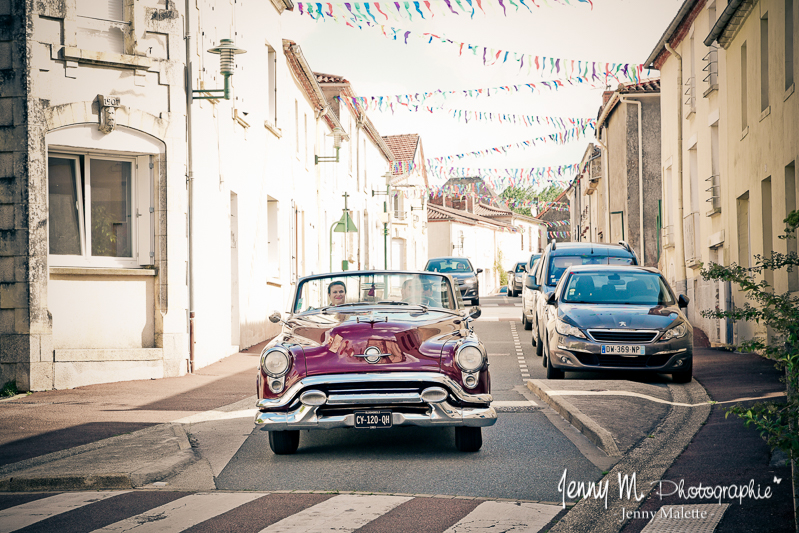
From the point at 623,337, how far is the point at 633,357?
0.29 m

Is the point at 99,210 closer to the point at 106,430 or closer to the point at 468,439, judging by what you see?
the point at 106,430

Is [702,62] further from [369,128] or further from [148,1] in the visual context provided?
[369,128]

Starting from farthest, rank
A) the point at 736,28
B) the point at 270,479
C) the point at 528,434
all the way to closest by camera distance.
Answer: the point at 736,28
the point at 528,434
the point at 270,479

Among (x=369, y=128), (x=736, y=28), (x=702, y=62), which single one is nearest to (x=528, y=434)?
(x=736, y=28)

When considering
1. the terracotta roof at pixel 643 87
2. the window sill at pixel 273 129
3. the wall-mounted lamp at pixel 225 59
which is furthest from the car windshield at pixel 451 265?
the wall-mounted lamp at pixel 225 59

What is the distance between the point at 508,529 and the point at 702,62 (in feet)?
59.0

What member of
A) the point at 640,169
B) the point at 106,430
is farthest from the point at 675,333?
the point at 640,169

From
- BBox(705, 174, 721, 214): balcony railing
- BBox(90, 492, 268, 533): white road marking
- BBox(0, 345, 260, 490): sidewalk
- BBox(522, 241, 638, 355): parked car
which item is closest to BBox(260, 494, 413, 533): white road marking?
BBox(90, 492, 268, 533): white road marking

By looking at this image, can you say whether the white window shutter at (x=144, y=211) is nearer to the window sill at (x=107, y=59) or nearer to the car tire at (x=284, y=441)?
the window sill at (x=107, y=59)

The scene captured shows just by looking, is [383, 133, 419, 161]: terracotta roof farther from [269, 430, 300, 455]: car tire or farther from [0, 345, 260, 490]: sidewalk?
[269, 430, 300, 455]: car tire

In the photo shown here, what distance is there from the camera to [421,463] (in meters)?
7.01

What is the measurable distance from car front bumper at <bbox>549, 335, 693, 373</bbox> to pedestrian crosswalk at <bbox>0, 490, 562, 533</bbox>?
6.18 meters

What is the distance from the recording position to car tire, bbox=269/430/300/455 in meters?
7.37

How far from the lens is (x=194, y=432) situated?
884 centimetres
